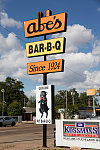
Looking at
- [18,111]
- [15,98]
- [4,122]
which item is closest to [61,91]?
[15,98]

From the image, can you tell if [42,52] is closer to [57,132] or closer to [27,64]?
[27,64]

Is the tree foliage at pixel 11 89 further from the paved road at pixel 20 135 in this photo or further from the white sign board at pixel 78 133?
the white sign board at pixel 78 133

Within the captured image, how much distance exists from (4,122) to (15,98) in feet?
235

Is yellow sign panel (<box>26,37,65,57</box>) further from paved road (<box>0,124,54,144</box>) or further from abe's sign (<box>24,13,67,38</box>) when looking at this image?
paved road (<box>0,124,54,144</box>)

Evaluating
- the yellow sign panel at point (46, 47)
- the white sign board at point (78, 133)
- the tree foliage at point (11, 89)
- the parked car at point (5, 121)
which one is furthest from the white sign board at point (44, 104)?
the tree foliage at point (11, 89)

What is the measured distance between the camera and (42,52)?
48.2ft

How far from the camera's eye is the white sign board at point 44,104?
45.6 ft

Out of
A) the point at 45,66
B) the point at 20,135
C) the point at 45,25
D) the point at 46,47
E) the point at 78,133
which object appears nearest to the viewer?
the point at 78,133

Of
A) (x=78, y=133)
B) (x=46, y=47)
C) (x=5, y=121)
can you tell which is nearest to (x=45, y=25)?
(x=46, y=47)

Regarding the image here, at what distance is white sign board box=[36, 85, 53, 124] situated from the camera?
45.6 ft

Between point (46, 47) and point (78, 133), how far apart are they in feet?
18.2

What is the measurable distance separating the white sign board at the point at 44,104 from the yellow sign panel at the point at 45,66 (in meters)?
1.04

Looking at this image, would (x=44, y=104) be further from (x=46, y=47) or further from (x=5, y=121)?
(x=5, y=121)

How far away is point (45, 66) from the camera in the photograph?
47.3ft
